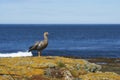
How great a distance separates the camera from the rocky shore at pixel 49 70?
13.2 metres

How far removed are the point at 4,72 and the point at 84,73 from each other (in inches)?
116

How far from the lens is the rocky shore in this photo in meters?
13.2

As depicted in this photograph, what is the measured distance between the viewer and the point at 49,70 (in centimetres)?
1373

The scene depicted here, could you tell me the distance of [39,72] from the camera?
44.6 feet

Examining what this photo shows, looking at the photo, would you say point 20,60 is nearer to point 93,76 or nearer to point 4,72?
Result: point 4,72

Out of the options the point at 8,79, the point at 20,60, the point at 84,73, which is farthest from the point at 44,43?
the point at 8,79

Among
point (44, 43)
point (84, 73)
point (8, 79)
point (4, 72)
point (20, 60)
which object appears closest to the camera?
point (8, 79)

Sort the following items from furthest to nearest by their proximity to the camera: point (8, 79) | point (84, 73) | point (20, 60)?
1. point (20, 60)
2. point (84, 73)
3. point (8, 79)

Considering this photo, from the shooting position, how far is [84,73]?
46.6 feet

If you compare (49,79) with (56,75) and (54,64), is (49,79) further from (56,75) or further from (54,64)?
(54,64)

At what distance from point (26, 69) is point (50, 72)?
2.88 ft

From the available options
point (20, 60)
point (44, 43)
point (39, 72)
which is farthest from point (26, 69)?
point (44, 43)

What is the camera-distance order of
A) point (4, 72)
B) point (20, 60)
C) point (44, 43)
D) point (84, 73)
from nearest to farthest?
1. point (4, 72)
2. point (84, 73)
3. point (20, 60)
4. point (44, 43)

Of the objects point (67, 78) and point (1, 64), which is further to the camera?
point (1, 64)
